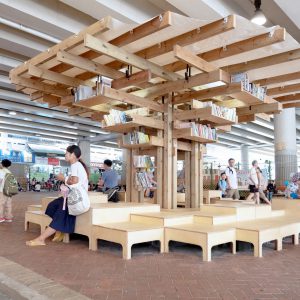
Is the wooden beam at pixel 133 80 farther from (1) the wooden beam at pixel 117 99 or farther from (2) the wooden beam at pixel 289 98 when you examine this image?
(2) the wooden beam at pixel 289 98

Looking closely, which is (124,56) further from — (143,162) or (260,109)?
(260,109)

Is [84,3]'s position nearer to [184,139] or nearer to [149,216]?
[184,139]

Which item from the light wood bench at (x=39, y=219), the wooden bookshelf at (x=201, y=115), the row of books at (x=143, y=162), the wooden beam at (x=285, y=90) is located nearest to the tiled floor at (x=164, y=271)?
the light wood bench at (x=39, y=219)

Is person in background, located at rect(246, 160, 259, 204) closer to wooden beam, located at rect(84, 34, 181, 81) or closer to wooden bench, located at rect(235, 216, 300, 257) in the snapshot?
wooden bench, located at rect(235, 216, 300, 257)

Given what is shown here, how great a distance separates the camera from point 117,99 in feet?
19.6

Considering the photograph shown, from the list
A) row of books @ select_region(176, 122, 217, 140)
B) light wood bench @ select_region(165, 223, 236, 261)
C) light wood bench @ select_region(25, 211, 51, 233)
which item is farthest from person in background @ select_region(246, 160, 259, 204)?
light wood bench @ select_region(25, 211, 51, 233)

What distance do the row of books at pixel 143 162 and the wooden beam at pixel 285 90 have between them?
3023 mm

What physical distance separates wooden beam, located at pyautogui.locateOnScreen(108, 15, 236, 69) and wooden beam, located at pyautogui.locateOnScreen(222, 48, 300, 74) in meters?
1.48

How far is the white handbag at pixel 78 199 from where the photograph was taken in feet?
16.1

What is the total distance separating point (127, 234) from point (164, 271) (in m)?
0.74

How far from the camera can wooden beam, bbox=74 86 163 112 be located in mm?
5871

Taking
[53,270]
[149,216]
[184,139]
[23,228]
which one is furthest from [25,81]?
[53,270]

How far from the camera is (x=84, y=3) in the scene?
7078mm

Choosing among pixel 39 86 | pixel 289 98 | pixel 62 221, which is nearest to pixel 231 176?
pixel 289 98
